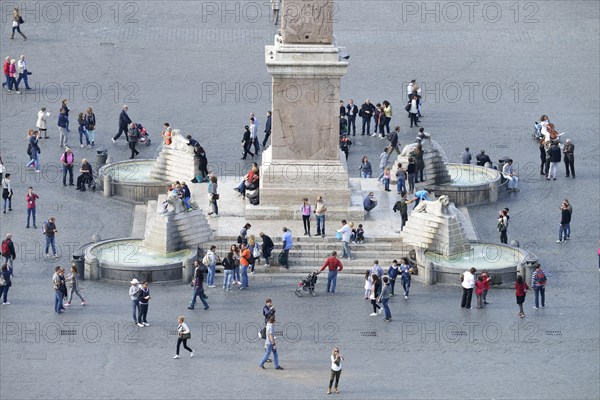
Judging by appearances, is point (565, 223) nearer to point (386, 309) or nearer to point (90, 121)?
point (386, 309)

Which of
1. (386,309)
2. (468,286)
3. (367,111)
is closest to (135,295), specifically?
(386,309)

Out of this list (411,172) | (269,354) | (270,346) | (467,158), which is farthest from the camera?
(467,158)

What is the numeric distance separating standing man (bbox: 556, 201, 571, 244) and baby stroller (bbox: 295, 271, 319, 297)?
368 inches

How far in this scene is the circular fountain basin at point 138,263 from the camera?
203 feet

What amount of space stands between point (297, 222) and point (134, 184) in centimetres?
782

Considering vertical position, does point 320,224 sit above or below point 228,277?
above

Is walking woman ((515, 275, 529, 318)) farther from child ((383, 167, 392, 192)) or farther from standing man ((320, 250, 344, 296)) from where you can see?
child ((383, 167, 392, 192))

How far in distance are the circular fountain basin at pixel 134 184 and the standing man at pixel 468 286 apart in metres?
14.0

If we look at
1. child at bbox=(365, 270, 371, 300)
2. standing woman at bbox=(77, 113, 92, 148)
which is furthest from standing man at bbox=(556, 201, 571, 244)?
standing woman at bbox=(77, 113, 92, 148)

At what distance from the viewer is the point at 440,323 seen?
194ft

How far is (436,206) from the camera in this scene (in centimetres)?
6412

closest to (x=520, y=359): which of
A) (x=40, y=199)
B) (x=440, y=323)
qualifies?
(x=440, y=323)

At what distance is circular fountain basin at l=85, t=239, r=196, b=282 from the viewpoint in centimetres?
6194

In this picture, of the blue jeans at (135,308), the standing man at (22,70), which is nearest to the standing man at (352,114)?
the standing man at (22,70)
